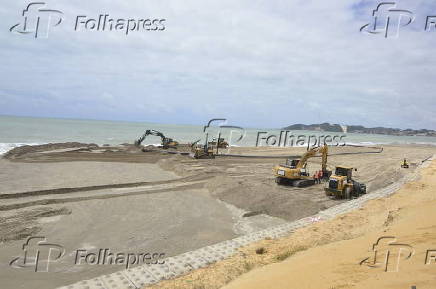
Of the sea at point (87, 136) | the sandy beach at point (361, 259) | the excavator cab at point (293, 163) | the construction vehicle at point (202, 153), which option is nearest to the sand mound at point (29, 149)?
the sea at point (87, 136)

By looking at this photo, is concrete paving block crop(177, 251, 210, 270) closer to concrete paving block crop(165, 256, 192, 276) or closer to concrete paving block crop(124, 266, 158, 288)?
concrete paving block crop(165, 256, 192, 276)

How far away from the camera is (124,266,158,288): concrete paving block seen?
8.43 meters

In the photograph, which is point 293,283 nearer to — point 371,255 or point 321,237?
point 371,255

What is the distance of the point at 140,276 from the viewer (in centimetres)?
883

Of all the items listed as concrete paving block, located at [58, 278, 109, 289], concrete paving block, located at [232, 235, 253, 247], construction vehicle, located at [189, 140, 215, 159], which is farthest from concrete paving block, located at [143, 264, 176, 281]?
construction vehicle, located at [189, 140, 215, 159]

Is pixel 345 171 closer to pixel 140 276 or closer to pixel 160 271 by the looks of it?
pixel 160 271

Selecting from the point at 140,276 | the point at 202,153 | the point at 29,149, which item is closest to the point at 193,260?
the point at 140,276

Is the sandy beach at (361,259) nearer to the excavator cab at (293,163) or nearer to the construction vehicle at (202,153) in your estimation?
the excavator cab at (293,163)

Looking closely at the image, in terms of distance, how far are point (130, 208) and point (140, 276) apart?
272 inches

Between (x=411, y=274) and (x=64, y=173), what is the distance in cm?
2381

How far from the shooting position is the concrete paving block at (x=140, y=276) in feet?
27.7

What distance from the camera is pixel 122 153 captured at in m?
37.8

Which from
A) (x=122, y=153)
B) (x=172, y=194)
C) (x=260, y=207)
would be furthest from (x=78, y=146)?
(x=260, y=207)

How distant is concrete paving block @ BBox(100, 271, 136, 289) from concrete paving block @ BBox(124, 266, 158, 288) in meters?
0.12
